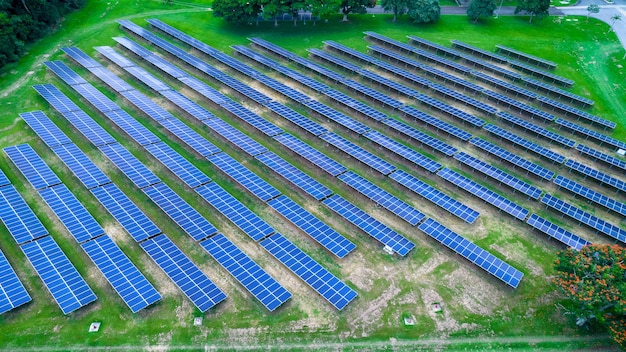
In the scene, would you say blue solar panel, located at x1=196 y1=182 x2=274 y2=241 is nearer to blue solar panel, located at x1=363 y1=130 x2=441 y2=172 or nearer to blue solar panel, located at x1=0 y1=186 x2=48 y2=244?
blue solar panel, located at x1=0 y1=186 x2=48 y2=244

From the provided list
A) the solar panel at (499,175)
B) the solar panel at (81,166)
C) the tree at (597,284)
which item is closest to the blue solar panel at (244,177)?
the solar panel at (81,166)

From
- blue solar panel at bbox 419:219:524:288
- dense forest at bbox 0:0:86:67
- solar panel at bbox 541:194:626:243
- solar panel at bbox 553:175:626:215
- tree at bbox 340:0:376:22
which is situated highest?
tree at bbox 340:0:376:22

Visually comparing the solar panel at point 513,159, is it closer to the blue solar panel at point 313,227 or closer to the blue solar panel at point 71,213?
the blue solar panel at point 313,227

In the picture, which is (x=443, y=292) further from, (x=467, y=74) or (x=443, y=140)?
(x=467, y=74)

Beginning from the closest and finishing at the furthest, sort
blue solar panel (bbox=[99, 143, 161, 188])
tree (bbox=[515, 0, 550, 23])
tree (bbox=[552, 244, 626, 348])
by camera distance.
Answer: tree (bbox=[552, 244, 626, 348]) < blue solar panel (bbox=[99, 143, 161, 188]) < tree (bbox=[515, 0, 550, 23])

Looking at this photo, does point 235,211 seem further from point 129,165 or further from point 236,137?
point 129,165

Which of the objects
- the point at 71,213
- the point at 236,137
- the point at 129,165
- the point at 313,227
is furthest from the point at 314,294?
the point at 129,165

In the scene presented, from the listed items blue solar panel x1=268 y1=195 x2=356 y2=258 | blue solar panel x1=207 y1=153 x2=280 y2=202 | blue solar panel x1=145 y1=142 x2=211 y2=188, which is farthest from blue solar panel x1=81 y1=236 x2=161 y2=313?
blue solar panel x1=268 y1=195 x2=356 y2=258
